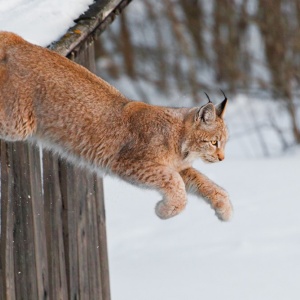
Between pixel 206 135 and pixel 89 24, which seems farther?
pixel 89 24

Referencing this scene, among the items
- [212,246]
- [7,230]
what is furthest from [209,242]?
[7,230]

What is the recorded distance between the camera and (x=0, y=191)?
502 centimetres

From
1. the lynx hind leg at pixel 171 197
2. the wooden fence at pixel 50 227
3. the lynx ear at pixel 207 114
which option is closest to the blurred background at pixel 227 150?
the wooden fence at pixel 50 227

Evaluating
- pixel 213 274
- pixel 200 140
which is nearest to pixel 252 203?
pixel 213 274

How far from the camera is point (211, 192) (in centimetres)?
551

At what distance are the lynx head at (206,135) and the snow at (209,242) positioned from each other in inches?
41.9

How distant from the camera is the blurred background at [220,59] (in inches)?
521

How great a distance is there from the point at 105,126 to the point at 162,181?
0.41 metres

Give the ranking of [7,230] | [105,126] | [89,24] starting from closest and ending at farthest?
[7,230], [105,126], [89,24]

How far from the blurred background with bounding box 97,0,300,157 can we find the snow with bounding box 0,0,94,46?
20.4 feet

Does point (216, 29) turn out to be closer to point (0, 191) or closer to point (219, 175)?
point (219, 175)

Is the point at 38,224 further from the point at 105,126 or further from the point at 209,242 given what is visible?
Answer: the point at 209,242

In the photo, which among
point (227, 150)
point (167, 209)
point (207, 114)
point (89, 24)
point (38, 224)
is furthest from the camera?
point (227, 150)

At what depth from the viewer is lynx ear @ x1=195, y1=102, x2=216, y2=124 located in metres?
5.56
